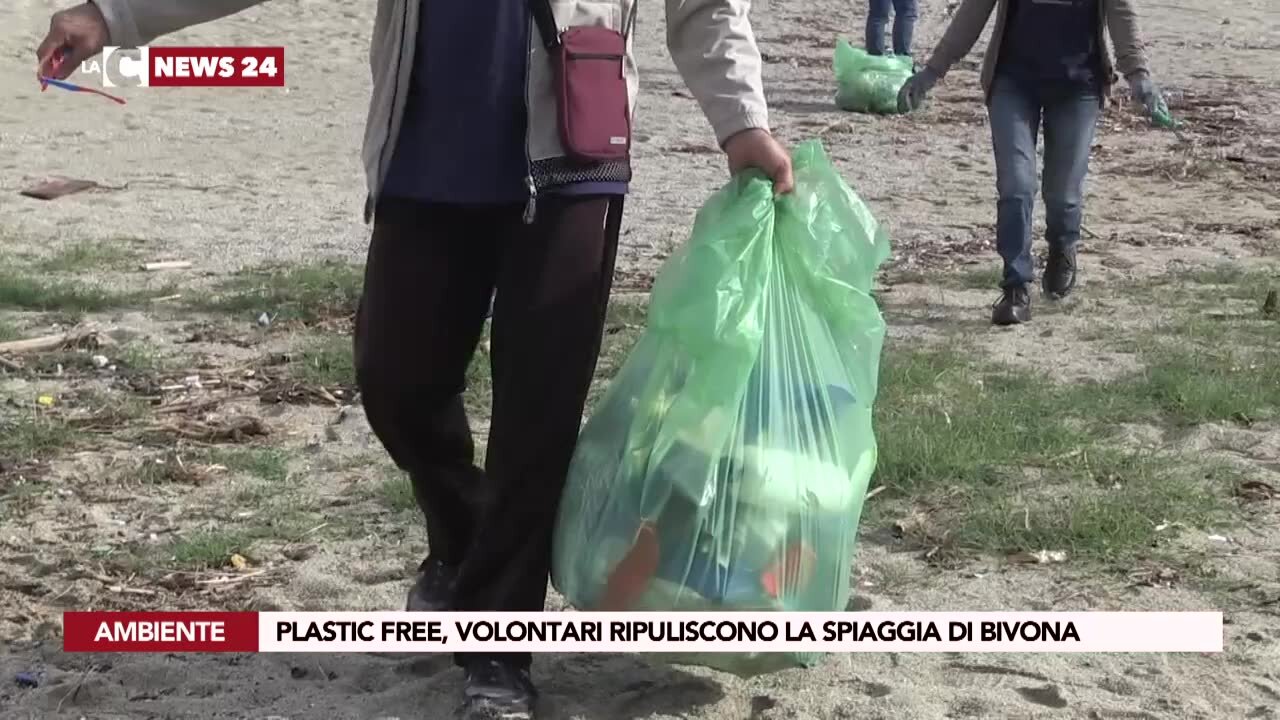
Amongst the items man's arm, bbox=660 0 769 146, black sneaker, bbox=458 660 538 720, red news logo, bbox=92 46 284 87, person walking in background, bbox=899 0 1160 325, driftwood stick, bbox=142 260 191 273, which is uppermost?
man's arm, bbox=660 0 769 146

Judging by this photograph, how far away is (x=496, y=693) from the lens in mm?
2988

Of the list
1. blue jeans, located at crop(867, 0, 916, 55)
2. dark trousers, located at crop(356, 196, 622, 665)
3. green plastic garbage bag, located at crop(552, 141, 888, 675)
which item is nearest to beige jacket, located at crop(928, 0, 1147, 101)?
green plastic garbage bag, located at crop(552, 141, 888, 675)

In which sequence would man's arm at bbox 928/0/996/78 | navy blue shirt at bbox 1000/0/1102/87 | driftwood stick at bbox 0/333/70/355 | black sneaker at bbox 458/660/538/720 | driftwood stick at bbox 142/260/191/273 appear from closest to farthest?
black sneaker at bbox 458/660/538/720 < driftwood stick at bbox 0/333/70/355 < navy blue shirt at bbox 1000/0/1102/87 < man's arm at bbox 928/0/996/78 < driftwood stick at bbox 142/260/191/273

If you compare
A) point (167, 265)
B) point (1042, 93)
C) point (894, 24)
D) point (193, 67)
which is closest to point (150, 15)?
point (1042, 93)

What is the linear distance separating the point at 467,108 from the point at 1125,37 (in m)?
3.83

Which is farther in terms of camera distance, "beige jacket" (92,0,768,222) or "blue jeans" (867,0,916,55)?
"blue jeans" (867,0,916,55)

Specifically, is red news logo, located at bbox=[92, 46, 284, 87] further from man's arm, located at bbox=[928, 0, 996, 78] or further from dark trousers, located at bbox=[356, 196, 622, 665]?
dark trousers, located at bbox=[356, 196, 622, 665]

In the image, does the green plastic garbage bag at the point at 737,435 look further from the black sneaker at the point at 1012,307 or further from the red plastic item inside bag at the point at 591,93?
the black sneaker at the point at 1012,307

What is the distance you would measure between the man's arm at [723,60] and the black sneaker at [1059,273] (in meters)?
3.58

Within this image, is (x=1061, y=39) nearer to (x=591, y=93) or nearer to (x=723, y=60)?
(x=723, y=60)

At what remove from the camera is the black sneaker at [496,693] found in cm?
297

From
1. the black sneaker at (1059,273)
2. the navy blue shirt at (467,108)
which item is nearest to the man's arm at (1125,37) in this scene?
the black sneaker at (1059,273)

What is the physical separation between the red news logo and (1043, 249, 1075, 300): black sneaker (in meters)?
7.29

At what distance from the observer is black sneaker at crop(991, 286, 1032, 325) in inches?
236
